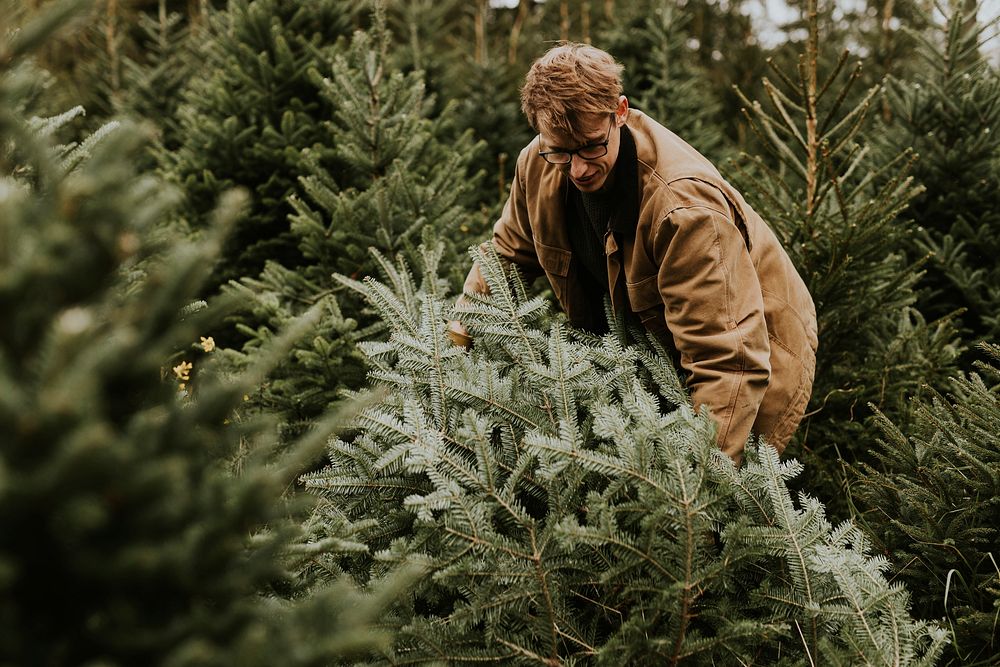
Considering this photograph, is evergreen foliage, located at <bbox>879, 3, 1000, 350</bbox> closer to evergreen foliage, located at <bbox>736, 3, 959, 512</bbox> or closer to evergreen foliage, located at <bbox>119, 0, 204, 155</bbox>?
evergreen foliage, located at <bbox>736, 3, 959, 512</bbox>

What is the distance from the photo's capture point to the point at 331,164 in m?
4.37

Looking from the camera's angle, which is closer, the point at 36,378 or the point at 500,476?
the point at 36,378

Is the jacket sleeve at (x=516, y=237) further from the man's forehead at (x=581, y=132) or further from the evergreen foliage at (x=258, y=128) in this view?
the evergreen foliage at (x=258, y=128)

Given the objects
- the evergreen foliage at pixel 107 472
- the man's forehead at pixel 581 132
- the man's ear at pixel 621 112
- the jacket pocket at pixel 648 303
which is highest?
the man's ear at pixel 621 112

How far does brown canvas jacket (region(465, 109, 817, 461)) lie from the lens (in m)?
2.26

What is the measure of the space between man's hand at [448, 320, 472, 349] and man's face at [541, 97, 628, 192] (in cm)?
67

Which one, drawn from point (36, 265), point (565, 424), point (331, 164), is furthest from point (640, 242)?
point (331, 164)

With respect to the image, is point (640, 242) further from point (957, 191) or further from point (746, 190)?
point (957, 191)

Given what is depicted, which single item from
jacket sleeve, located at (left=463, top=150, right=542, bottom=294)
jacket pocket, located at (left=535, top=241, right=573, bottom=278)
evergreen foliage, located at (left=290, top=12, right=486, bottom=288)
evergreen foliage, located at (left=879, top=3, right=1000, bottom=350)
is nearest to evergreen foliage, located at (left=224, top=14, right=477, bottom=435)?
evergreen foliage, located at (left=290, top=12, right=486, bottom=288)

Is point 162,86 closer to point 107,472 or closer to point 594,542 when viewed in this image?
point 594,542

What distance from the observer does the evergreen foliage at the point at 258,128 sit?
4406 mm

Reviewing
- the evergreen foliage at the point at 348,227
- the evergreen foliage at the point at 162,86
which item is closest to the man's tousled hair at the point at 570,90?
the evergreen foliage at the point at 348,227

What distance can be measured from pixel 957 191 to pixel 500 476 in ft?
13.5

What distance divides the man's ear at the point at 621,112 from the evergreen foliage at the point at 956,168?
9.43 ft
